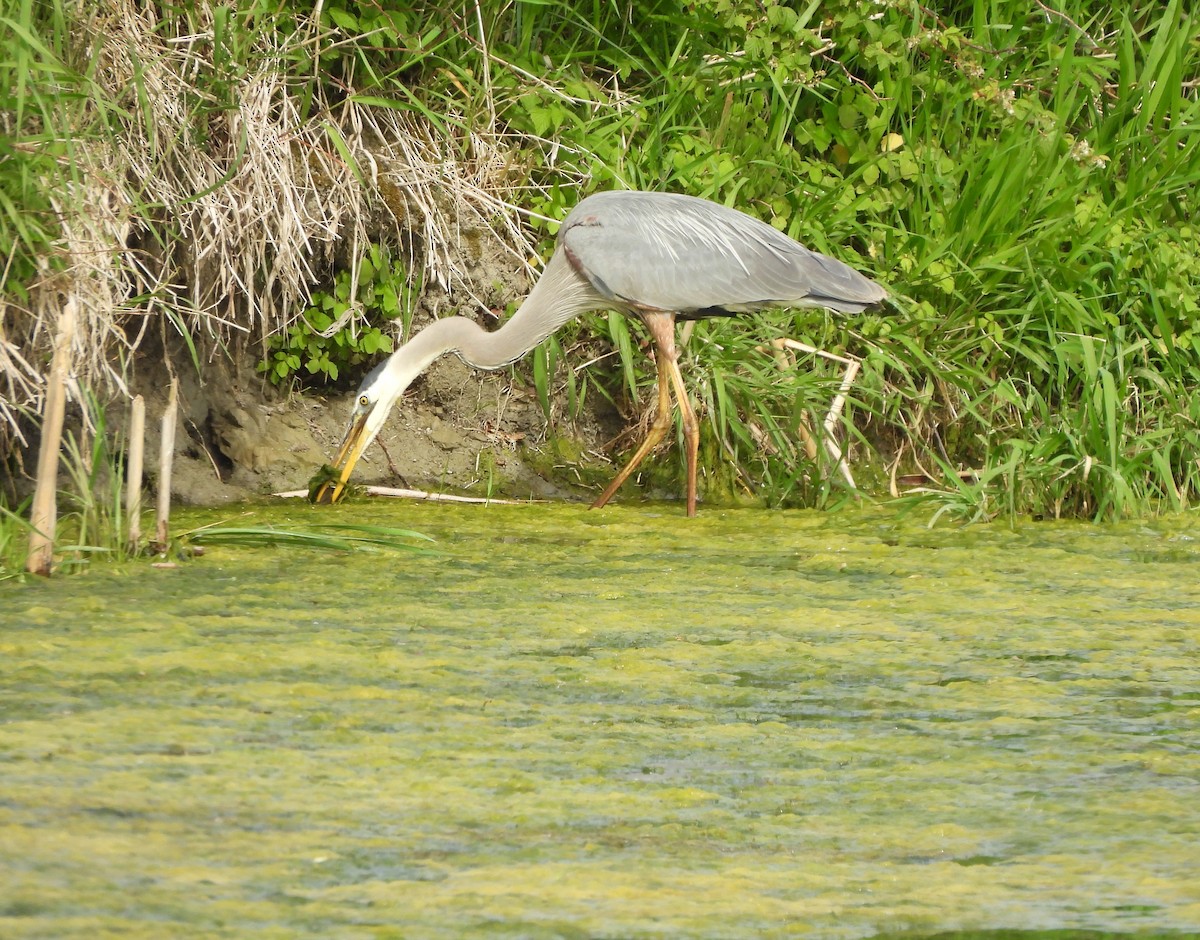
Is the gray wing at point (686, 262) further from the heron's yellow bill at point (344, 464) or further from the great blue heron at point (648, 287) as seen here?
the heron's yellow bill at point (344, 464)

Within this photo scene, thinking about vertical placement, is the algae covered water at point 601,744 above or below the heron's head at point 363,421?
below

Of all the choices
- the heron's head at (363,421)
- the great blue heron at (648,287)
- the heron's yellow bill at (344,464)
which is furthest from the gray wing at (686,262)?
the heron's yellow bill at (344,464)

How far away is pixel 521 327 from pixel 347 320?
0.57 m

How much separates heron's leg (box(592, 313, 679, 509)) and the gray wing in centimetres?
5

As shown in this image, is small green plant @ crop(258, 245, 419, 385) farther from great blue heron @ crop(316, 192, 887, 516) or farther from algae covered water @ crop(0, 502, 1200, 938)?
algae covered water @ crop(0, 502, 1200, 938)

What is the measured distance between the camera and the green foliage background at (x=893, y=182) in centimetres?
538

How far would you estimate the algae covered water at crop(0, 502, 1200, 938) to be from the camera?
2137mm

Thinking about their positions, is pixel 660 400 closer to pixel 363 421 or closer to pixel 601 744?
pixel 363 421

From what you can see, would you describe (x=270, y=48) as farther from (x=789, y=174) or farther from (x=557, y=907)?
(x=557, y=907)

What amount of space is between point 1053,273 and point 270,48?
8.67 feet

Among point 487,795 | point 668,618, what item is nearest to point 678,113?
point 668,618

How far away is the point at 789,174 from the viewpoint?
5.90 m

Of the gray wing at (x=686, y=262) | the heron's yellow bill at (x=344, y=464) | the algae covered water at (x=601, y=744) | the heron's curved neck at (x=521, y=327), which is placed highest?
the gray wing at (x=686, y=262)

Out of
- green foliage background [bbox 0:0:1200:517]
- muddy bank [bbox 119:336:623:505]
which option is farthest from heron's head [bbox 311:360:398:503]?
green foliage background [bbox 0:0:1200:517]
